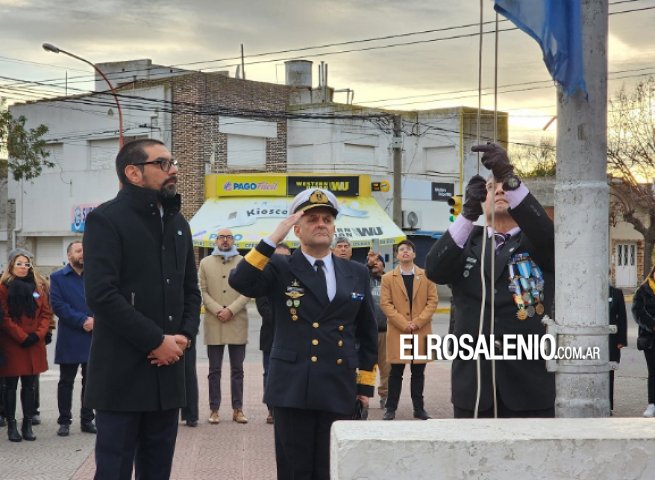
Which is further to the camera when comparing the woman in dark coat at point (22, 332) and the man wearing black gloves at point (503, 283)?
the woman in dark coat at point (22, 332)

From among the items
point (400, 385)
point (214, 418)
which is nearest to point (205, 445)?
point (214, 418)

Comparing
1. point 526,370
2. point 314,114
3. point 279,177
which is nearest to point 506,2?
A: point 526,370

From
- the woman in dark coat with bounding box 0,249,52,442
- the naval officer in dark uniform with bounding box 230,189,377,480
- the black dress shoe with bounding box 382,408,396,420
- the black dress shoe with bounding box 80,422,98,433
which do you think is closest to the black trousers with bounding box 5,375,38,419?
the woman in dark coat with bounding box 0,249,52,442

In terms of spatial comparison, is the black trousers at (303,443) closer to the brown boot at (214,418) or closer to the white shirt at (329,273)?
the white shirt at (329,273)

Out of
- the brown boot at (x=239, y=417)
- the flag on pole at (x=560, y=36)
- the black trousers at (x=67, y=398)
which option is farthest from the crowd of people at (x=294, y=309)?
the brown boot at (x=239, y=417)

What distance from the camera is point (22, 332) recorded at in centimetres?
1038

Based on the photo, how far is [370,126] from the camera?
1736 inches

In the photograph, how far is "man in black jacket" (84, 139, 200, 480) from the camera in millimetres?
5086

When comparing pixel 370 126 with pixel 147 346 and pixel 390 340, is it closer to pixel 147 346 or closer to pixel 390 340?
pixel 390 340

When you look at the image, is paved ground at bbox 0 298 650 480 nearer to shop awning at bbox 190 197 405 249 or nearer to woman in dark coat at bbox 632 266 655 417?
A: woman in dark coat at bbox 632 266 655 417

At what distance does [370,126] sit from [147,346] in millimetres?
39483

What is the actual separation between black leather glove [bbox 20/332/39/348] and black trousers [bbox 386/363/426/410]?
3.98m

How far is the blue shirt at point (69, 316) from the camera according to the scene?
10.6 metres

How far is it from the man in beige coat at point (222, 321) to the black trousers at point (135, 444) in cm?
586
